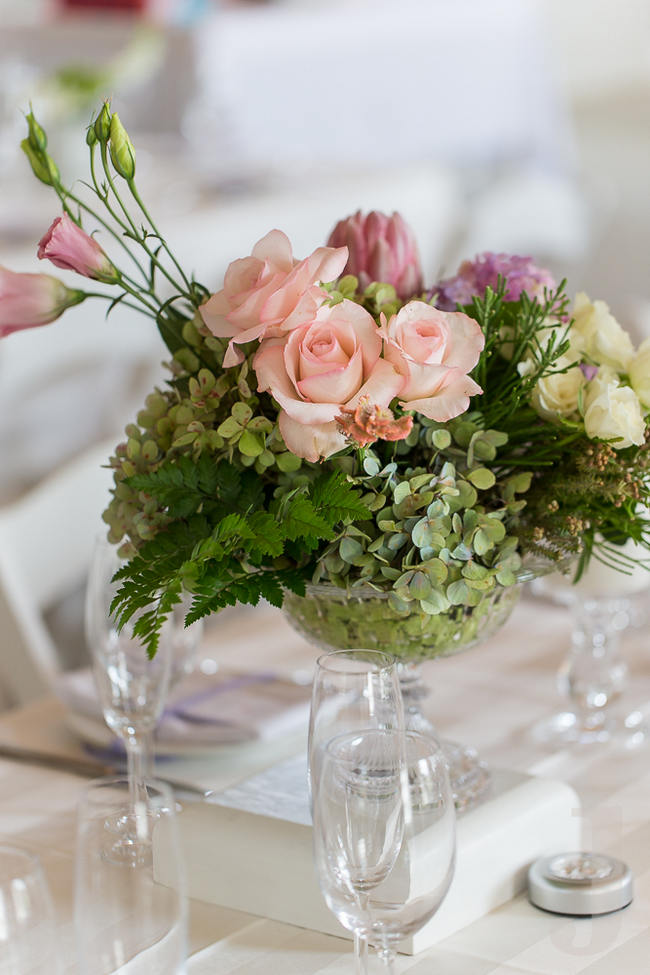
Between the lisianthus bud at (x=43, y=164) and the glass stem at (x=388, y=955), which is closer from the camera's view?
the glass stem at (x=388, y=955)

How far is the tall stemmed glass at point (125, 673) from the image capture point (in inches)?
37.4

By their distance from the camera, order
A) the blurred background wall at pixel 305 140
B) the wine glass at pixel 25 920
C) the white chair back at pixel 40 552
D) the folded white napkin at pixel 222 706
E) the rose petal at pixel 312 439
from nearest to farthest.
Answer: the wine glass at pixel 25 920 → the rose petal at pixel 312 439 → the folded white napkin at pixel 222 706 → the white chair back at pixel 40 552 → the blurred background wall at pixel 305 140

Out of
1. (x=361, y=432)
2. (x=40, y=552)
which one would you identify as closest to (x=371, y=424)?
(x=361, y=432)

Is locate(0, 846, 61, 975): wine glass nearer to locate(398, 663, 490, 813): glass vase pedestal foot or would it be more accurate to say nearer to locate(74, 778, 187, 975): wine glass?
locate(74, 778, 187, 975): wine glass

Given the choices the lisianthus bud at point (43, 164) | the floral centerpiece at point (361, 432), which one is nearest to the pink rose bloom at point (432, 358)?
the floral centerpiece at point (361, 432)

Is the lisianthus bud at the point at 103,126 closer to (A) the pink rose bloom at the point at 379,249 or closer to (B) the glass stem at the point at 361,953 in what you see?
(A) the pink rose bloom at the point at 379,249

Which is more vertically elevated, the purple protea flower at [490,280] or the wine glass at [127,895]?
the purple protea flower at [490,280]

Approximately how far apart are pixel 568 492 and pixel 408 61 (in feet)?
10.3

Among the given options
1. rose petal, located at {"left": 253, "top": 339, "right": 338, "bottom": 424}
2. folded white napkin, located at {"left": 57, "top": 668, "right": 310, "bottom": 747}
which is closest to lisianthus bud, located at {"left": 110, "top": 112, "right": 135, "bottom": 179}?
rose petal, located at {"left": 253, "top": 339, "right": 338, "bottom": 424}

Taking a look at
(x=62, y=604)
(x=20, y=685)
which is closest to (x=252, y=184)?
(x=62, y=604)

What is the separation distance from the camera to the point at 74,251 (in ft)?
2.42

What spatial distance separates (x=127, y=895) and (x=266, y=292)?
0.31 metres

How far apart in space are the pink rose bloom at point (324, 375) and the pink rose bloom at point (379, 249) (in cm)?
12

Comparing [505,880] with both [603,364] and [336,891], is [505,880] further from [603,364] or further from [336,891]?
[603,364]
